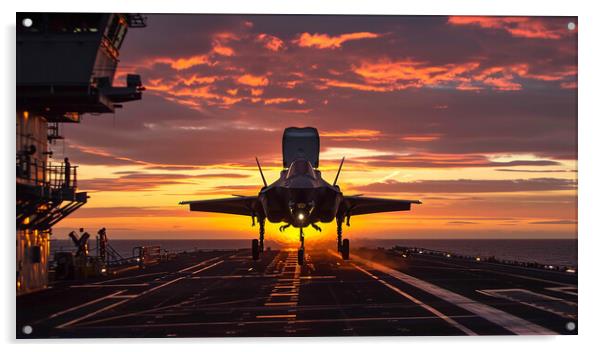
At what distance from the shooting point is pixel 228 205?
43.1 metres

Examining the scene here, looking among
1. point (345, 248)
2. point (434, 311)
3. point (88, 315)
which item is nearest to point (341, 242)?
point (345, 248)

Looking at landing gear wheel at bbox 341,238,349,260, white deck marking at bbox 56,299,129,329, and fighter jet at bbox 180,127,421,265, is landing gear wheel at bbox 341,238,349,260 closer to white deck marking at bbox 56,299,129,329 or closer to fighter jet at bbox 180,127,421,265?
fighter jet at bbox 180,127,421,265

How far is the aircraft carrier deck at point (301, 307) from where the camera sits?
20.9m

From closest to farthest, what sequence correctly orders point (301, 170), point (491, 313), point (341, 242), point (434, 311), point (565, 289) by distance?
point (491, 313) < point (434, 311) < point (565, 289) < point (301, 170) < point (341, 242)

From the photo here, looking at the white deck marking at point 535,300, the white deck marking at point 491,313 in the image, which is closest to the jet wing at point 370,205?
the white deck marking at point 491,313

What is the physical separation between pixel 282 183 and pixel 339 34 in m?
10.9

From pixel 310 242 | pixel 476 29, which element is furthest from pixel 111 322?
pixel 310 242

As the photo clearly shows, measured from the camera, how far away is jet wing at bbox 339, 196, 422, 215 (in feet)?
131

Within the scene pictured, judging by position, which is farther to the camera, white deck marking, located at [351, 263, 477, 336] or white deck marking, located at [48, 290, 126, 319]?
white deck marking, located at [48, 290, 126, 319]

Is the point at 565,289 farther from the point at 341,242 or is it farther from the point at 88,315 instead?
the point at 88,315

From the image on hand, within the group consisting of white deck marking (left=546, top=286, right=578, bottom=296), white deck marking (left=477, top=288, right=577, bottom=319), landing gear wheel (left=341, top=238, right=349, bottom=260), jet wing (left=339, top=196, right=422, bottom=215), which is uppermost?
jet wing (left=339, top=196, right=422, bottom=215)

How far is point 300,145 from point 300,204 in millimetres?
18781

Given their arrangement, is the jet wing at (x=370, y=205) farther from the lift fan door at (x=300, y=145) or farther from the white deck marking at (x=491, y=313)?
the white deck marking at (x=491, y=313)

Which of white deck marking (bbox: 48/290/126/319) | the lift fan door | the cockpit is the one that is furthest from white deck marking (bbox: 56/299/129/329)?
the lift fan door
